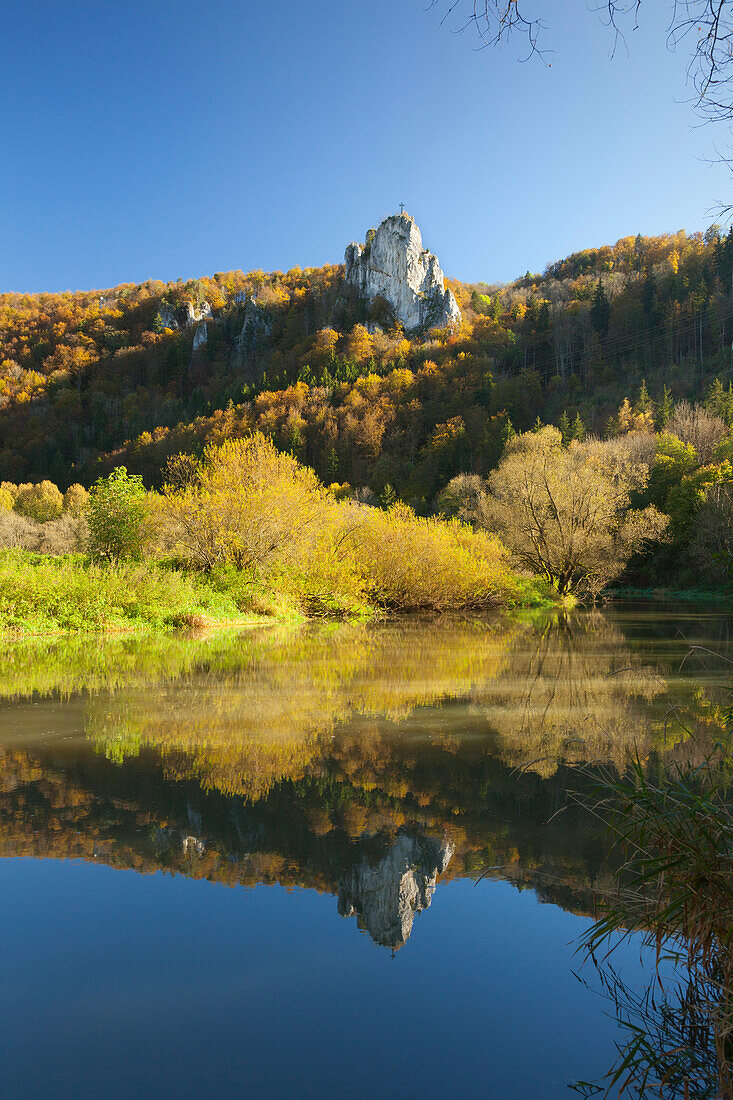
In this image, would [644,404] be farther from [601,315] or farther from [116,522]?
[116,522]

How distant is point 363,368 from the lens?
97375 mm

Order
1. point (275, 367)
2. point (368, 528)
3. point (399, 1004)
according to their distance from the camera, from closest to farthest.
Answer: point (399, 1004) → point (368, 528) → point (275, 367)

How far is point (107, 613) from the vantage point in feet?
60.5

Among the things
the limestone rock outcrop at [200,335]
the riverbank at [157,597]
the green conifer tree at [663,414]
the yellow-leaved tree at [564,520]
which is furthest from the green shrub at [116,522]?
the limestone rock outcrop at [200,335]

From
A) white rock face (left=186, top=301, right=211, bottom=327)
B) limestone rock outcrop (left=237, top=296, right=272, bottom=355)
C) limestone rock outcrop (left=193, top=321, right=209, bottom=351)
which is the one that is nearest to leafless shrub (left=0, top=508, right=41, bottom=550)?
limestone rock outcrop (left=237, top=296, right=272, bottom=355)

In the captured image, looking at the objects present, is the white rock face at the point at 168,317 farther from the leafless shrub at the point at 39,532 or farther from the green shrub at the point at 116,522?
the green shrub at the point at 116,522

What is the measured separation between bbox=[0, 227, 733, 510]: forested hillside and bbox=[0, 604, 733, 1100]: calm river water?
5405 centimetres

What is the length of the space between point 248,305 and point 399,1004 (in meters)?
132

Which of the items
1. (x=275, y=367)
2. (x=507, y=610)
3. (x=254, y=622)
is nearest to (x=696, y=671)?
(x=254, y=622)

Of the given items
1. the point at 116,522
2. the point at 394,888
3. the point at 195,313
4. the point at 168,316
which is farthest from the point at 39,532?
the point at 195,313

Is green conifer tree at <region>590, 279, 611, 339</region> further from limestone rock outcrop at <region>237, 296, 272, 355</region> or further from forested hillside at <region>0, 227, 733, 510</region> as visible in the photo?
limestone rock outcrop at <region>237, 296, 272, 355</region>

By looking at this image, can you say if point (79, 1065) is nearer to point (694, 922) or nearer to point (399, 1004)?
point (399, 1004)

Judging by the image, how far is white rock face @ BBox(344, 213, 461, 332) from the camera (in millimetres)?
118000

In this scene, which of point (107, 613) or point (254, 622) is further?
point (254, 622)
